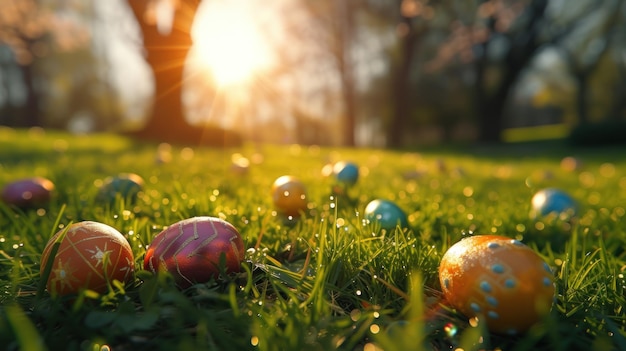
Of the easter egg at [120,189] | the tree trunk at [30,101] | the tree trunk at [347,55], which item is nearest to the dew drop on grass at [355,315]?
the easter egg at [120,189]

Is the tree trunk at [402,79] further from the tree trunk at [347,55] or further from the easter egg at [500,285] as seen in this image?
the easter egg at [500,285]

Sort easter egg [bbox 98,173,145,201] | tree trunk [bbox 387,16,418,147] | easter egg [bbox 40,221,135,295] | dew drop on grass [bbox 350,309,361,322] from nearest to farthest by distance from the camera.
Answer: dew drop on grass [bbox 350,309,361,322] → easter egg [bbox 40,221,135,295] → easter egg [bbox 98,173,145,201] → tree trunk [bbox 387,16,418,147]

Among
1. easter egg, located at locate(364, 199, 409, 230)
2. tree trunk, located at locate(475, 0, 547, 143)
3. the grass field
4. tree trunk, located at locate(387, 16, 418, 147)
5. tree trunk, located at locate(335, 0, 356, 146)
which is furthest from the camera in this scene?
tree trunk, located at locate(475, 0, 547, 143)

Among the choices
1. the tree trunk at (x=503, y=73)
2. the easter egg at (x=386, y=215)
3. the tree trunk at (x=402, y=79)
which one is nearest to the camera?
the easter egg at (x=386, y=215)

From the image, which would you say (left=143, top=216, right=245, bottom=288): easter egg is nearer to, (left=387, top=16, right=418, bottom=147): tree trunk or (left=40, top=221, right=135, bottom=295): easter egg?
(left=40, top=221, right=135, bottom=295): easter egg

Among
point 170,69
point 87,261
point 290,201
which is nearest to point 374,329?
point 87,261

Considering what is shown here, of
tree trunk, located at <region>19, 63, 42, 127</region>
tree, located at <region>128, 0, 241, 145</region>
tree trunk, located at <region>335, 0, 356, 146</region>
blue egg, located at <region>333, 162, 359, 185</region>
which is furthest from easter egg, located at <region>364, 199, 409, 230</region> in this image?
tree trunk, located at <region>19, 63, 42, 127</region>
